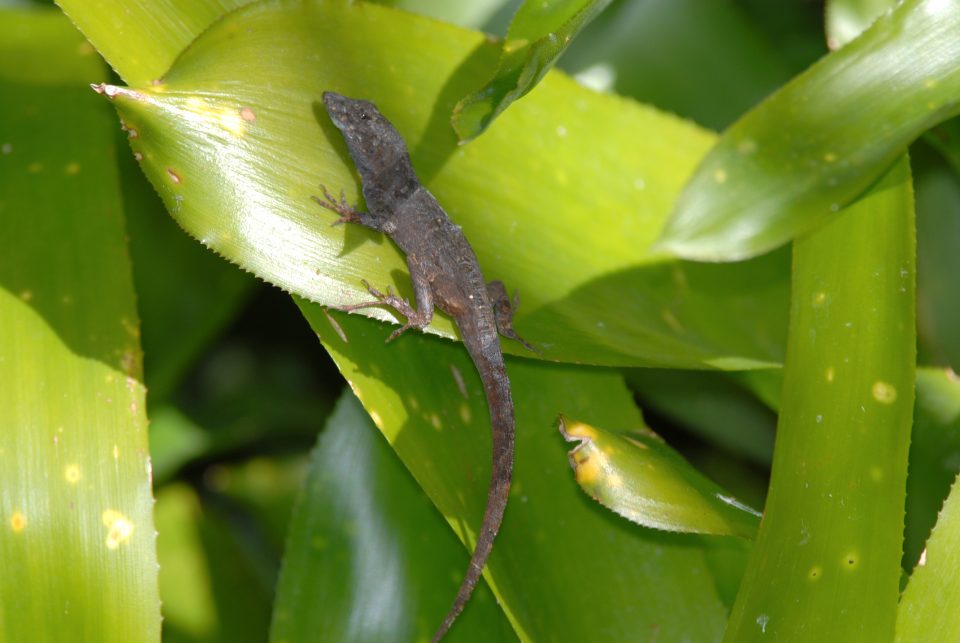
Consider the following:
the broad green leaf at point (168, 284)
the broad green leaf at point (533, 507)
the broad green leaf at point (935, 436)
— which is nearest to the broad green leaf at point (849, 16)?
the broad green leaf at point (935, 436)

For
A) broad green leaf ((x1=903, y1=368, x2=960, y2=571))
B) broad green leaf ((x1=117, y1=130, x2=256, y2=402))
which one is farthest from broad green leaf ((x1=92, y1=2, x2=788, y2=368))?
broad green leaf ((x1=117, y1=130, x2=256, y2=402))

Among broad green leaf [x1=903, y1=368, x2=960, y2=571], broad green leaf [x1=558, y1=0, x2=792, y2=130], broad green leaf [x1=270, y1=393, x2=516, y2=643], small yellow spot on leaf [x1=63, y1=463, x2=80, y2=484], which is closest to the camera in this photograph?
small yellow spot on leaf [x1=63, y1=463, x2=80, y2=484]

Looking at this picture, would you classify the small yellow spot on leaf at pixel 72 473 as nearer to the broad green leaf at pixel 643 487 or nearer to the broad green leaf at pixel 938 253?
the broad green leaf at pixel 643 487

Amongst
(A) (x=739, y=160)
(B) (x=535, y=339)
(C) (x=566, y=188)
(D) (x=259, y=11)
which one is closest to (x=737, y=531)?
(B) (x=535, y=339)

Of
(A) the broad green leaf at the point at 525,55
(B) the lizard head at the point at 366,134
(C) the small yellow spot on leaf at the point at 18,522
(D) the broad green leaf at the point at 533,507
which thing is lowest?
(C) the small yellow spot on leaf at the point at 18,522

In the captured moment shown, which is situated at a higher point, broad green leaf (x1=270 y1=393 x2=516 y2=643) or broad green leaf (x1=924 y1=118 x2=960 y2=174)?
broad green leaf (x1=924 y1=118 x2=960 y2=174)

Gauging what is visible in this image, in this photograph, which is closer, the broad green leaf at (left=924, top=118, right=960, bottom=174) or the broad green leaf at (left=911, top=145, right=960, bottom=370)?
the broad green leaf at (left=924, top=118, right=960, bottom=174)

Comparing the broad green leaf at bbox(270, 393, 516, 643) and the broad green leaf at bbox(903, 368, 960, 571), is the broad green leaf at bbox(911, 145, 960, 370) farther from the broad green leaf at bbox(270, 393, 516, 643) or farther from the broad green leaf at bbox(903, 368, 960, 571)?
the broad green leaf at bbox(270, 393, 516, 643)
